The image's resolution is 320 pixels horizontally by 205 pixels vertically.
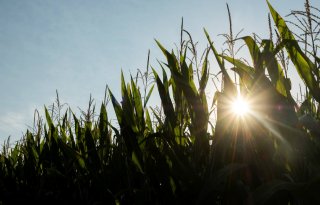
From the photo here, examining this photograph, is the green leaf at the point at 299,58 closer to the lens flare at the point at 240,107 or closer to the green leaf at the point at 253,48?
the green leaf at the point at 253,48

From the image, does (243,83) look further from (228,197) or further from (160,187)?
(160,187)

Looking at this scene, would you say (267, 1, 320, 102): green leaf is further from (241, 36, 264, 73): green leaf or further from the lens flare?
the lens flare

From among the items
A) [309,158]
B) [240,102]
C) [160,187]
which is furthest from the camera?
[160,187]

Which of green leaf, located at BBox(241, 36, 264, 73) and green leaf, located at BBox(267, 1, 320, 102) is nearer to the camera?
green leaf, located at BBox(267, 1, 320, 102)

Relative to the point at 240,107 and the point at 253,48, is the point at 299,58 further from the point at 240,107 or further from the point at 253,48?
the point at 240,107

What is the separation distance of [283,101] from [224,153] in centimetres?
32

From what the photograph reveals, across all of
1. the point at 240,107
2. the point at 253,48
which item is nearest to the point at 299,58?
the point at 253,48

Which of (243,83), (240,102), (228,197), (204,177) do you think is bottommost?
(228,197)

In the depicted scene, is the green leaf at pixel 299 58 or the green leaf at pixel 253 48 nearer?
the green leaf at pixel 299 58

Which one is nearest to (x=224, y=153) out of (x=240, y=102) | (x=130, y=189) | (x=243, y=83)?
(x=240, y=102)

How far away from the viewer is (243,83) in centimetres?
166

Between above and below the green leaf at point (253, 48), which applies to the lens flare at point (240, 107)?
below

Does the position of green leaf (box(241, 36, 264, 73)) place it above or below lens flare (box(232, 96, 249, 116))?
above

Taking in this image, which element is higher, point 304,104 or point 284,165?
point 304,104
